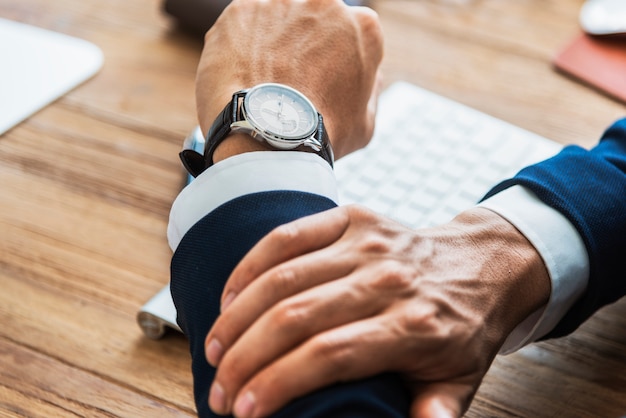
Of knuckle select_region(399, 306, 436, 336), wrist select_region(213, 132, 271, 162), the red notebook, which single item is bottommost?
the red notebook

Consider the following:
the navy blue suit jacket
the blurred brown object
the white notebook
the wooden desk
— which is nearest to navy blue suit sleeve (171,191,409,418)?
the navy blue suit jacket

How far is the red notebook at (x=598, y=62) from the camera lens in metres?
1.05

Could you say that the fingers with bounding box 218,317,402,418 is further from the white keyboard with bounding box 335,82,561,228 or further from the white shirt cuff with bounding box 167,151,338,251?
the white keyboard with bounding box 335,82,561,228

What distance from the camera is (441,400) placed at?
1.71 ft

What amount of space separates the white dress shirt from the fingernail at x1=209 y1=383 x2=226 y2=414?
0.15m

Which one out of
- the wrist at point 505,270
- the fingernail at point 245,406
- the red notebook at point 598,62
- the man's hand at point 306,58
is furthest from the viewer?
the red notebook at point 598,62

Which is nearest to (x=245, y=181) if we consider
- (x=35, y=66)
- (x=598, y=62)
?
(x=35, y=66)

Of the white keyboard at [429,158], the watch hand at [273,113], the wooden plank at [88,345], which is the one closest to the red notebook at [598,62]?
Answer: the white keyboard at [429,158]

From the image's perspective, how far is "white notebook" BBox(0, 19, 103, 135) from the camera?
933 millimetres

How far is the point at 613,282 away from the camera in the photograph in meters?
0.67

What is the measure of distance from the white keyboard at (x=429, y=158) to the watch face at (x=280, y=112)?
0.41ft

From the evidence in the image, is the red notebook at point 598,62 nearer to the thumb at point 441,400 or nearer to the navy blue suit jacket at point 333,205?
the navy blue suit jacket at point 333,205

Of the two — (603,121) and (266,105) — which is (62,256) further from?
(603,121)

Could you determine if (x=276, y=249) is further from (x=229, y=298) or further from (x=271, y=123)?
(x=271, y=123)
